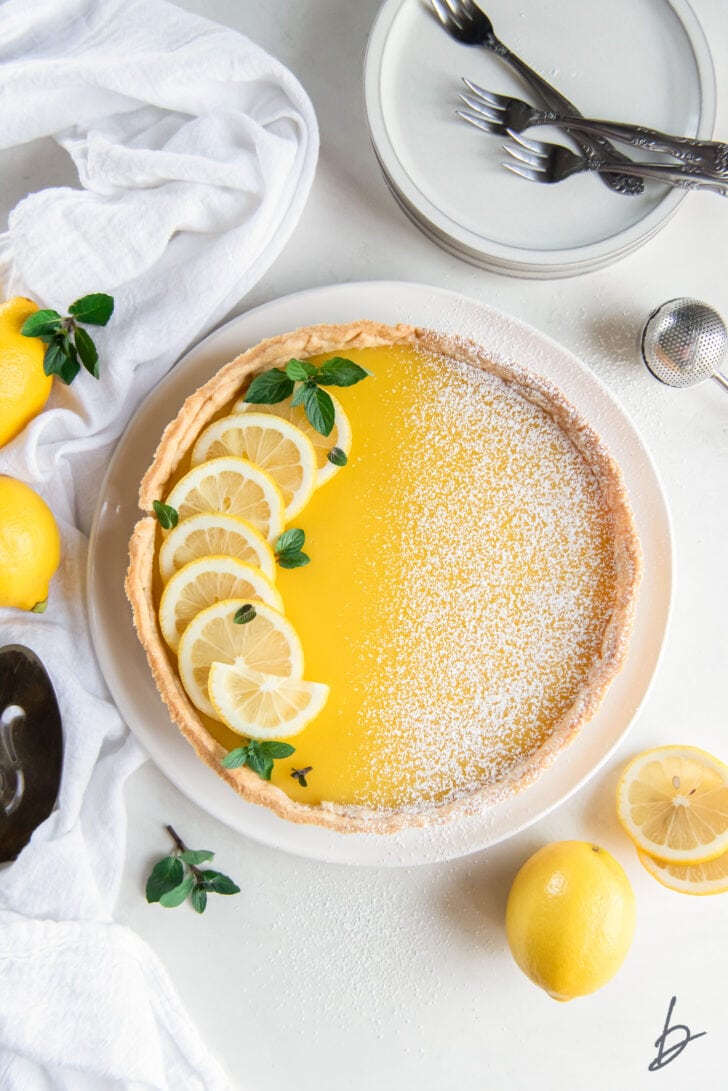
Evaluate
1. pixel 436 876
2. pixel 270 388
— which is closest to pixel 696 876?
pixel 436 876

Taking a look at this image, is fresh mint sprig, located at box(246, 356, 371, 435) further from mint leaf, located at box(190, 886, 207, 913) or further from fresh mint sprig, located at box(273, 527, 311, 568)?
mint leaf, located at box(190, 886, 207, 913)

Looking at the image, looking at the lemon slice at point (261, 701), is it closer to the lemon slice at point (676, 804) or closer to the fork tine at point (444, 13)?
the lemon slice at point (676, 804)

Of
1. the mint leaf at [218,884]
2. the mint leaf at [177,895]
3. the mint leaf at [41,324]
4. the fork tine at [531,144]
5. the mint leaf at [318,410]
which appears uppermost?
the fork tine at [531,144]

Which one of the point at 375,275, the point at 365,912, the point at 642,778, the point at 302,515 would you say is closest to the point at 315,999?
the point at 365,912

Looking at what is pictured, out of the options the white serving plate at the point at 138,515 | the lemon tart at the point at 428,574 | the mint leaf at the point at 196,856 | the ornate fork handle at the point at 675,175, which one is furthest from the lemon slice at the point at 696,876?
the ornate fork handle at the point at 675,175

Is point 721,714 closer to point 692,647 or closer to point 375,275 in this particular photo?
point 692,647

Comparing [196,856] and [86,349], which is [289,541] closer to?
[86,349]
